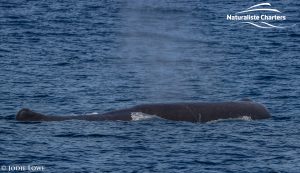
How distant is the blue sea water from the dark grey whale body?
657 mm

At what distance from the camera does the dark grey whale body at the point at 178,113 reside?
176 ft

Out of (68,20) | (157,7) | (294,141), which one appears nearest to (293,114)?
(294,141)

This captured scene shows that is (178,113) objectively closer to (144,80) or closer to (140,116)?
(140,116)

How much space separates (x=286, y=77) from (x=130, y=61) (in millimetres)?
13716

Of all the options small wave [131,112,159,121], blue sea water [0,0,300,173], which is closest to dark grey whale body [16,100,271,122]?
small wave [131,112,159,121]

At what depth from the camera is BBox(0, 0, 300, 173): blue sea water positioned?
46.5 m

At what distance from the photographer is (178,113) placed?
54.2 metres

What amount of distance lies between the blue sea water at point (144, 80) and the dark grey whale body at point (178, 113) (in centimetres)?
66

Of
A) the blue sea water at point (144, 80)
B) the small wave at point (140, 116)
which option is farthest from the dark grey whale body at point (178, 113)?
the blue sea water at point (144, 80)

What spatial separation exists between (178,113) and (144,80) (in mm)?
18190

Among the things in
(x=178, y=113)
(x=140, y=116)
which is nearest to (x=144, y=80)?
(x=178, y=113)

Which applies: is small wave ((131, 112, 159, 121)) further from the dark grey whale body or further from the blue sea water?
the blue sea water

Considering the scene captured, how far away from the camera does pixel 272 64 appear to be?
80.1 meters

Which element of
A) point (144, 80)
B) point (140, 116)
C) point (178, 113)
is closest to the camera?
point (140, 116)
